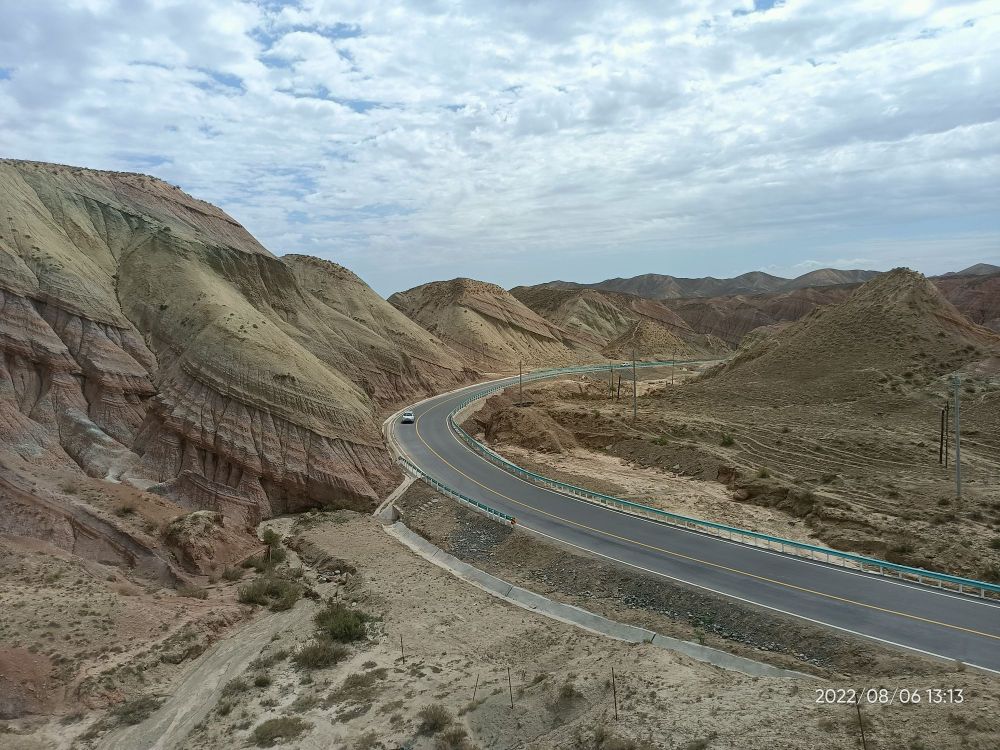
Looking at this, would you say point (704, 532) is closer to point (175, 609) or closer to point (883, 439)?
point (883, 439)

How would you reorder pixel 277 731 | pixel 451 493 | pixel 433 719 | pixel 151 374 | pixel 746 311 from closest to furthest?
pixel 433 719, pixel 277 731, pixel 451 493, pixel 151 374, pixel 746 311

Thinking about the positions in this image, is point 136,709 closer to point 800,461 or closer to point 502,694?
point 502,694

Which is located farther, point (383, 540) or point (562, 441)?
point (562, 441)

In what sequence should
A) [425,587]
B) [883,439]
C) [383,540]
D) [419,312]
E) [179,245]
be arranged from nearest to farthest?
[425,587]
[383,540]
[883,439]
[179,245]
[419,312]

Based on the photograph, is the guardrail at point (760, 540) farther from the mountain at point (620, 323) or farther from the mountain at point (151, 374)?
the mountain at point (620, 323)

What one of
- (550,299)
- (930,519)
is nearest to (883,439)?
(930,519)

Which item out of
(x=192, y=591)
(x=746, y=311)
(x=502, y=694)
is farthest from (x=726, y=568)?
(x=746, y=311)
